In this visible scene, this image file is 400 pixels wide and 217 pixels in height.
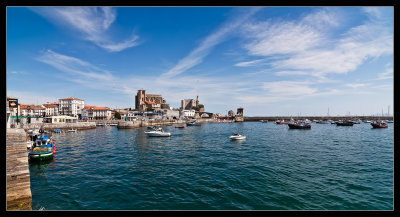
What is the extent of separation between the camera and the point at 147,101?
165500mm

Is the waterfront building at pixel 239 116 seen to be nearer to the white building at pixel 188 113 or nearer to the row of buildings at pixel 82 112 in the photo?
the row of buildings at pixel 82 112

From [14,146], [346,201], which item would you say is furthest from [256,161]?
[14,146]

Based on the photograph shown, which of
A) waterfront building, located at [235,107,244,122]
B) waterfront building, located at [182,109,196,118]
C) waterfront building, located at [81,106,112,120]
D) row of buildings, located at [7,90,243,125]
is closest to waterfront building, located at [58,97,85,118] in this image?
row of buildings, located at [7,90,243,125]

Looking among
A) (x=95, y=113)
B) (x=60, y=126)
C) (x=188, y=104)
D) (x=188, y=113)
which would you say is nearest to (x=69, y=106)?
(x=95, y=113)

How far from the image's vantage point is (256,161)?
68.7 ft

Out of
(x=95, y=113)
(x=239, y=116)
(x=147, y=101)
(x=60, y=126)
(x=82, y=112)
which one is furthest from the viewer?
(x=239, y=116)

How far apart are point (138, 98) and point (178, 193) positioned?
164891 millimetres

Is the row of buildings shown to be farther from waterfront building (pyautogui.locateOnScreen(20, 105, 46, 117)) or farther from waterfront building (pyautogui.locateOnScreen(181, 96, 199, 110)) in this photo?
waterfront building (pyautogui.locateOnScreen(181, 96, 199, 110))

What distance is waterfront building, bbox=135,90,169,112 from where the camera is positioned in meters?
159

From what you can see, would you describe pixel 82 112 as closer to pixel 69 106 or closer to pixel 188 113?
pixel 69 106

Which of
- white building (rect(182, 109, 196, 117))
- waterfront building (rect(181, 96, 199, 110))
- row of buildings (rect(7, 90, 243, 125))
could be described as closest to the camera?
row of buildings (rect(7, 90, 243, 125))

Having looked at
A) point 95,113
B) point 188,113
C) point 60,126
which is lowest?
point 60,126

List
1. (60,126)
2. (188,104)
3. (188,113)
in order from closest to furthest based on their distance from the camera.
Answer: (60,126)
(188,113)
(188,104)
